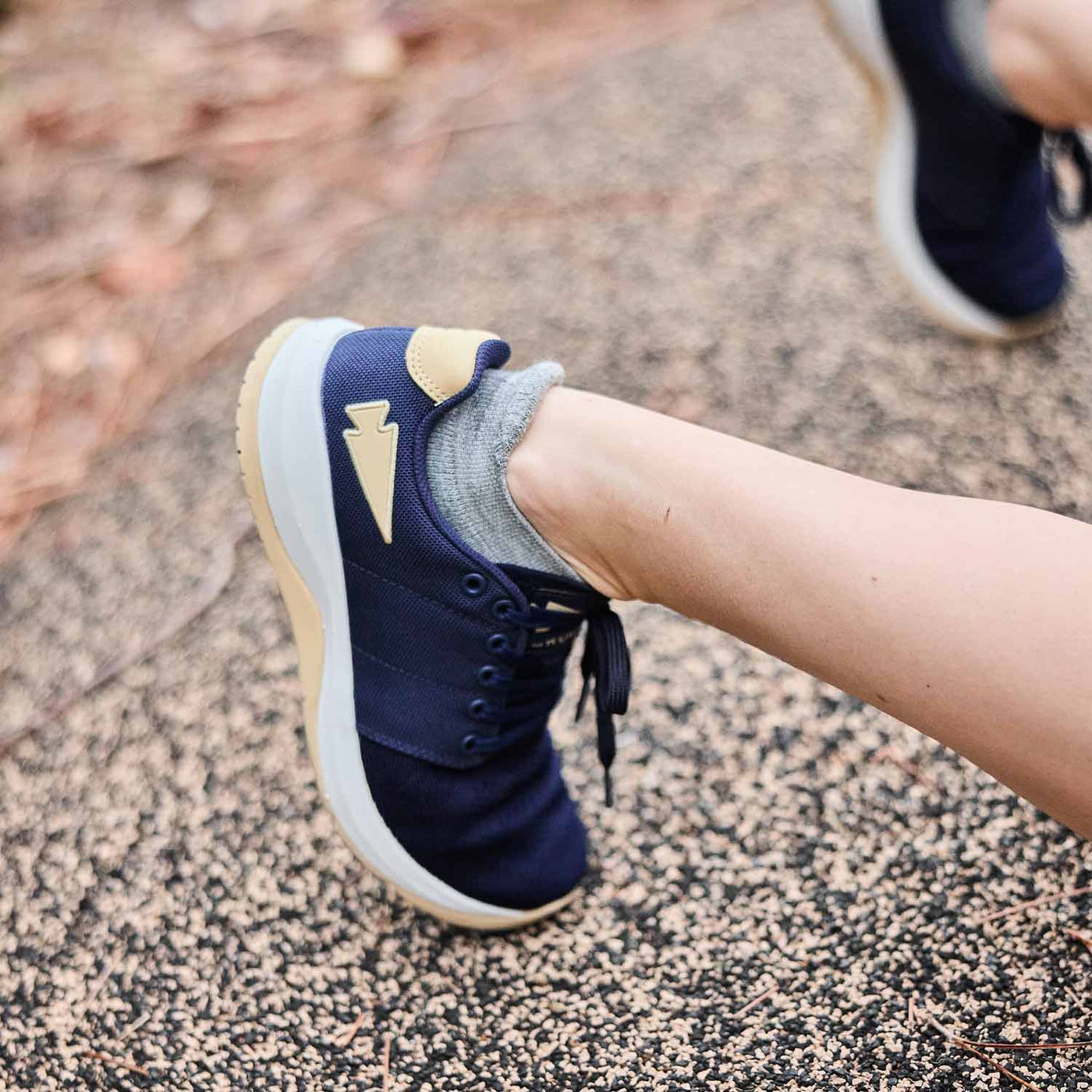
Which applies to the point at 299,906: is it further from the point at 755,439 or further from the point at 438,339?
the point at 755,439

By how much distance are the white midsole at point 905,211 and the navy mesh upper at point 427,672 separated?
0.70 metres

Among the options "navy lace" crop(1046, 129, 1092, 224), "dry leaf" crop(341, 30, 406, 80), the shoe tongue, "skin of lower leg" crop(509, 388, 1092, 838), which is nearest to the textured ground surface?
"navy lace" crop(1046, 129, 1092, 224)

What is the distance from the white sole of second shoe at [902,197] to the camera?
1.30 metres

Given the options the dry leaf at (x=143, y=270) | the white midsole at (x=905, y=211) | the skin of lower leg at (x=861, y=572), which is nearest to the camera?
the skin of lower leg at (x=861, y=572)

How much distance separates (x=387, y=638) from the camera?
88 centimetres

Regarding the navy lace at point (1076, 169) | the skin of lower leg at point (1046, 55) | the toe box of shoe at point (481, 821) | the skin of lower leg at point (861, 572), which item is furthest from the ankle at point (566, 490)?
the navy lace at point (1076, 169)

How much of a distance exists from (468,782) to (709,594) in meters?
0.26

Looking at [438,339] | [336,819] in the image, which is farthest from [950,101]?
[336,819]

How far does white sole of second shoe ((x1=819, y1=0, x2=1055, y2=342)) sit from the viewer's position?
130 cm

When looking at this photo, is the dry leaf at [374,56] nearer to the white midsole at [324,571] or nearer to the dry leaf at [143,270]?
the dry leaf at [143,270]

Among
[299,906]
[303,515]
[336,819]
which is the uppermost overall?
[303,515]

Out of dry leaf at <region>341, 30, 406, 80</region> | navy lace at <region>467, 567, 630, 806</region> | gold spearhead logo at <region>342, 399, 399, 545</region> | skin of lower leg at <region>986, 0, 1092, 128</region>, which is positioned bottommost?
dry leaf at <region>341, 30, 406, 80</region>

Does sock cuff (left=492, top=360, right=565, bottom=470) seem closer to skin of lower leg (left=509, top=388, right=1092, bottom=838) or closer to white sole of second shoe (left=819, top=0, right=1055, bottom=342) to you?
skin of lower leg (left=509, top=388, right=1092, bottom=838)

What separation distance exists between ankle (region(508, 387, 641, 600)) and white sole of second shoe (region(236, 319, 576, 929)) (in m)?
0.17
